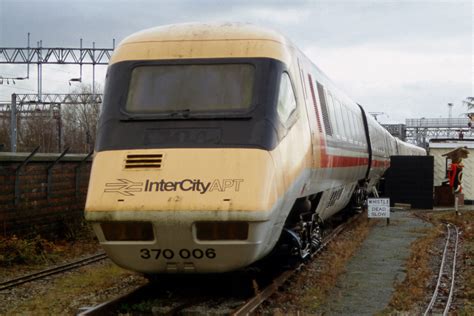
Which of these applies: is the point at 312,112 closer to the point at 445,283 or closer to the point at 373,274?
the point at 373,274

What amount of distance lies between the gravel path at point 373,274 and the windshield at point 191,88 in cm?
263

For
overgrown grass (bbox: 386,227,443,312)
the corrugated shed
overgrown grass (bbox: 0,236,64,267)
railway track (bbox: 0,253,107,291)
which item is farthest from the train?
the corrugated shed

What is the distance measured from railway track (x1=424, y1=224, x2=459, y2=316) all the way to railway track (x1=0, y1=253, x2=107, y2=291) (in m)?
5.59

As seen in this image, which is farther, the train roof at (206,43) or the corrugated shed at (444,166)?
the corrugated shed at (444,166)

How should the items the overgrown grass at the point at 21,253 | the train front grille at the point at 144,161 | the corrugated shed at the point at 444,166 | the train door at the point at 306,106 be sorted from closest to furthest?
the train front grille at the point at 144,161 → the train door at the point at 306,106 → the overgrown grass at the point at 21,253 → the corrugated shed at the point at 444,166

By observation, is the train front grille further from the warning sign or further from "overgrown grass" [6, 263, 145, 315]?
the warning sign

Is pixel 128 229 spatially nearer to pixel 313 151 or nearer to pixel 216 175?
pixel 216 175

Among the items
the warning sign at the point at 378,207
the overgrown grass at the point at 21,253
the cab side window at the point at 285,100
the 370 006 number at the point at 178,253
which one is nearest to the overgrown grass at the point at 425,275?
the warning sign at the point at 378,207

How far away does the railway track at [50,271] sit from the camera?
9591 millimetres

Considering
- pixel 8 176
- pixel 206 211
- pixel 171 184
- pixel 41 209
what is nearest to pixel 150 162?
pixel 171 184

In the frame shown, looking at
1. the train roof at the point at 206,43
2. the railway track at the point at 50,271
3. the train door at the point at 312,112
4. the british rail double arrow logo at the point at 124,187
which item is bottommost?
→ the railway track at the point at 50,271

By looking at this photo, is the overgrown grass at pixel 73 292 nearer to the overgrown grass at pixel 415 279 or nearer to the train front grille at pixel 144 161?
the train front grille at pixel 144 161

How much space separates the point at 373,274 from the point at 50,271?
497 cm

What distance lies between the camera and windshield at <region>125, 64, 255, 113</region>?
7664 mm
